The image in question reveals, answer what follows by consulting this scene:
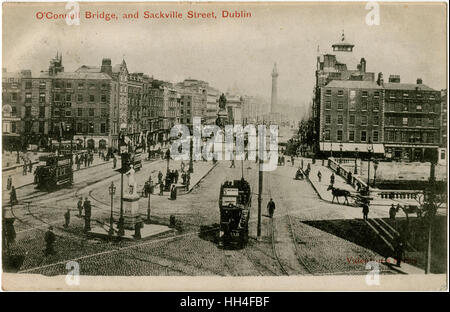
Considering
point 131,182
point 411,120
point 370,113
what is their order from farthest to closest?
point 370,113
point 411,120
point 131,182

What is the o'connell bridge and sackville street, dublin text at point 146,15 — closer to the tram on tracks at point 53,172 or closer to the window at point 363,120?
the tram on tracks at point 53,172

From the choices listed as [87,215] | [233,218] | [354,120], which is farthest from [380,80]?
[87,215]

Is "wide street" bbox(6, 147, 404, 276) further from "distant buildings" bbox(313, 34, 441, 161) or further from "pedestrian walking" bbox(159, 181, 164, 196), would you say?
"distant buildings" bbox(313, 34, 441, 161)

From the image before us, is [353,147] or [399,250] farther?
[353,147]

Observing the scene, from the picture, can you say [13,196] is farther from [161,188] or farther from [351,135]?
[351,135]

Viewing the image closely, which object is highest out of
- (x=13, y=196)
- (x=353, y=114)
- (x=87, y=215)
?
(x=353, y=114)

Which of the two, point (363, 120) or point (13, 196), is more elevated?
point (363, 120)
